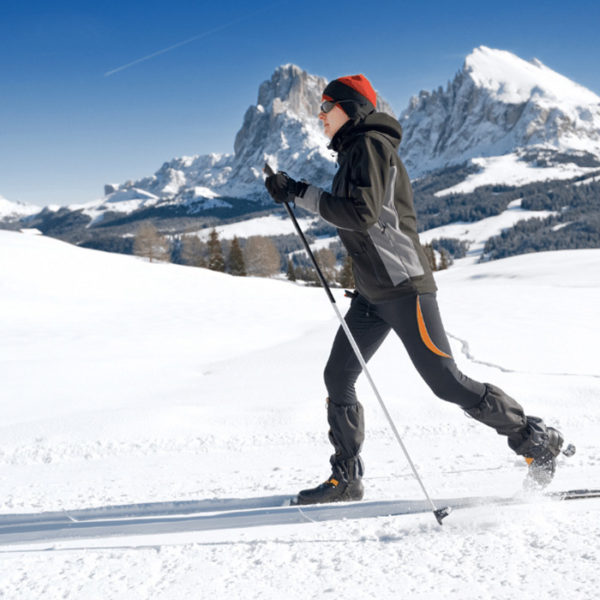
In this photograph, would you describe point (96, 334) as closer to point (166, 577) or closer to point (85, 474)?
point (85, 474)

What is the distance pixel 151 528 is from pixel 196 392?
3.68 meters

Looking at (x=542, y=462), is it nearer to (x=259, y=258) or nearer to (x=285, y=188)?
(x=285, y=188)

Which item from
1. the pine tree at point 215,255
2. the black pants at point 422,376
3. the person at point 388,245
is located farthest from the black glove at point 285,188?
the pine tree at point 215,255

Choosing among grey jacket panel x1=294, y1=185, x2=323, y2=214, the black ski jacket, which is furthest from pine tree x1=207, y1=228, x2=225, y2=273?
the black ski jacket

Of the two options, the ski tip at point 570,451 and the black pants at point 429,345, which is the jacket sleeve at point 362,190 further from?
the ski tip at point 570,451

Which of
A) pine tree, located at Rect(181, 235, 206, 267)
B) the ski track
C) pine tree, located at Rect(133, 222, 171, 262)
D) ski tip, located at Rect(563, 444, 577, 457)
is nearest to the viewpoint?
ski tip, located at Rect(563, 444, 577, 457)

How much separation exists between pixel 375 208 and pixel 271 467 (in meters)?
2.45

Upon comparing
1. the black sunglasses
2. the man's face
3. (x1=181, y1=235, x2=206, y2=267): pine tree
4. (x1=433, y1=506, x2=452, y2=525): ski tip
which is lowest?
(x1=433, y1=506, x2=452, y2=525): ski tip

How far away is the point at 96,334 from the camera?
12742 mm

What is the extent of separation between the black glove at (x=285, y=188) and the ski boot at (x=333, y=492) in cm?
200

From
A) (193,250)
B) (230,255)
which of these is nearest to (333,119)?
(230,255)

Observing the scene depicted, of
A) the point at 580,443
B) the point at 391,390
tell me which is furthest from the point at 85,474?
the point at 580,443

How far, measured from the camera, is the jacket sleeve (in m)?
2.83

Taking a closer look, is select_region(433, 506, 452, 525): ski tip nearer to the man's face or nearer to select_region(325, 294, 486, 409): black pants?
select_region(325, 294, 486, 409): black pants
